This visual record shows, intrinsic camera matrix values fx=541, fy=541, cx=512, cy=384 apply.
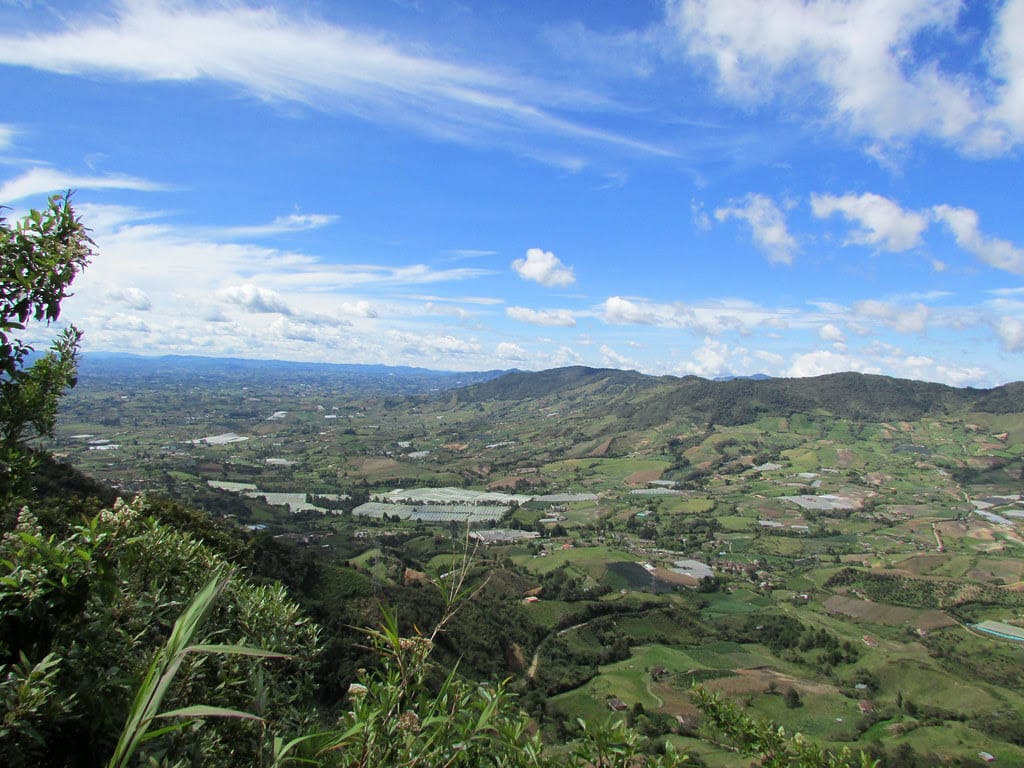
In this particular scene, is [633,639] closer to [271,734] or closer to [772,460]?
[271,734]

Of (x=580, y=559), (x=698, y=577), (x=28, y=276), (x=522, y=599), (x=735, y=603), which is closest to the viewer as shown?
(x=28, y=276)

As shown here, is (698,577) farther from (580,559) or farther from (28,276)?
(28,276)

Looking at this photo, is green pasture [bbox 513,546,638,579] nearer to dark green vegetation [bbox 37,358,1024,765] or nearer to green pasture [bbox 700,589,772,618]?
dark green vegetation [bbox 37,358,1024,765]

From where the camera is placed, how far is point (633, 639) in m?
67.4

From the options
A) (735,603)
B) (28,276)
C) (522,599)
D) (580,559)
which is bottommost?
(735,603)

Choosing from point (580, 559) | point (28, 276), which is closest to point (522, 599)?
point (580, 559)

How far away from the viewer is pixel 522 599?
72.0m

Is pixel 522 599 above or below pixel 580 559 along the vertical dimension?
below

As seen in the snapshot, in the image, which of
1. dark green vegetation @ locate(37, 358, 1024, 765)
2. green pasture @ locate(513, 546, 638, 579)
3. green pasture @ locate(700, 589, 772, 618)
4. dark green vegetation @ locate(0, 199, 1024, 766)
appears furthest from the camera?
green pasture @ locate(513, 546, 638, 579)

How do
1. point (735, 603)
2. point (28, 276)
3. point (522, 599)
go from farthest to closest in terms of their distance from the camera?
point (735, 603)
point (522, 599)
point (28, 276)

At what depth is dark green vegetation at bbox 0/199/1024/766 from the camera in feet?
12.1

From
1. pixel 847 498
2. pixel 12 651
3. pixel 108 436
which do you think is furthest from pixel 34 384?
pixel 108 436

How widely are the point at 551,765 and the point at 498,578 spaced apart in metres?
76.5

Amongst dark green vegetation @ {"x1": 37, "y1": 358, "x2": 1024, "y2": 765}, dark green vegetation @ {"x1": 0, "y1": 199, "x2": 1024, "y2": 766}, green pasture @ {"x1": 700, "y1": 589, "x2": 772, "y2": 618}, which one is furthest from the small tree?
green pasture @ {"x1": 700, "y1": 589, "x2": 772, "y2": 618}
